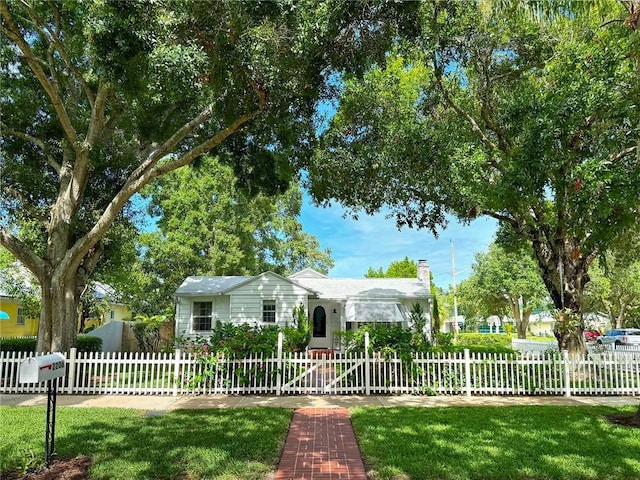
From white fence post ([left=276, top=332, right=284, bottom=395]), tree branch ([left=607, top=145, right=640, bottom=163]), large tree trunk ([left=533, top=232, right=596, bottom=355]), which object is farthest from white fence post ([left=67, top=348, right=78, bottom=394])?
tree branch ([left=607, top=145, right=640, bottom=163])

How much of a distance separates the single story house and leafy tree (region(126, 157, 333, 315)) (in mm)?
7152

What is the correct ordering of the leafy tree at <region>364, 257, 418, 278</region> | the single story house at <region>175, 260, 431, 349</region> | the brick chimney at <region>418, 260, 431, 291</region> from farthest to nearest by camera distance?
the leafy tree at <region>364, 257, 418, 278</region>
the brick chimney at <region>418, 260, 431, 291</region>
the single story house at <region>175, 260, 431, 349</region>

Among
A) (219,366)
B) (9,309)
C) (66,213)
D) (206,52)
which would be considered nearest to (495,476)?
(219,366)

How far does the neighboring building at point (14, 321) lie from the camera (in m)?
22.6

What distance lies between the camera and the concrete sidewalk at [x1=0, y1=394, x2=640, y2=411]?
9812 mm

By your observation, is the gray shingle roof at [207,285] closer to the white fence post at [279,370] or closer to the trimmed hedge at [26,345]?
the trimmed hedge at [26,345]

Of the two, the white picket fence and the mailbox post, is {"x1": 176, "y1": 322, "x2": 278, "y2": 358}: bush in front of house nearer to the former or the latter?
the white picket fence

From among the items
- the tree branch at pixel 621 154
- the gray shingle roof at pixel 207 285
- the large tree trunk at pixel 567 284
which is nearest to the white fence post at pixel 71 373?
the gray shingle roof at pixel 207 285

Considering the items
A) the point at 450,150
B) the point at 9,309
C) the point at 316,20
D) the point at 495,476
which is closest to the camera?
the point at 495,476

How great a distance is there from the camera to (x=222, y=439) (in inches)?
267

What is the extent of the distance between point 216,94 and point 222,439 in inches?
273

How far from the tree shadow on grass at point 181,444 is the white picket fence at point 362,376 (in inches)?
95.7

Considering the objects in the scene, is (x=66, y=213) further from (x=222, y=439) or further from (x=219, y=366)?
(x=222, y=439)

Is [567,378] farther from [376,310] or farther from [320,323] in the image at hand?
[320,323]
